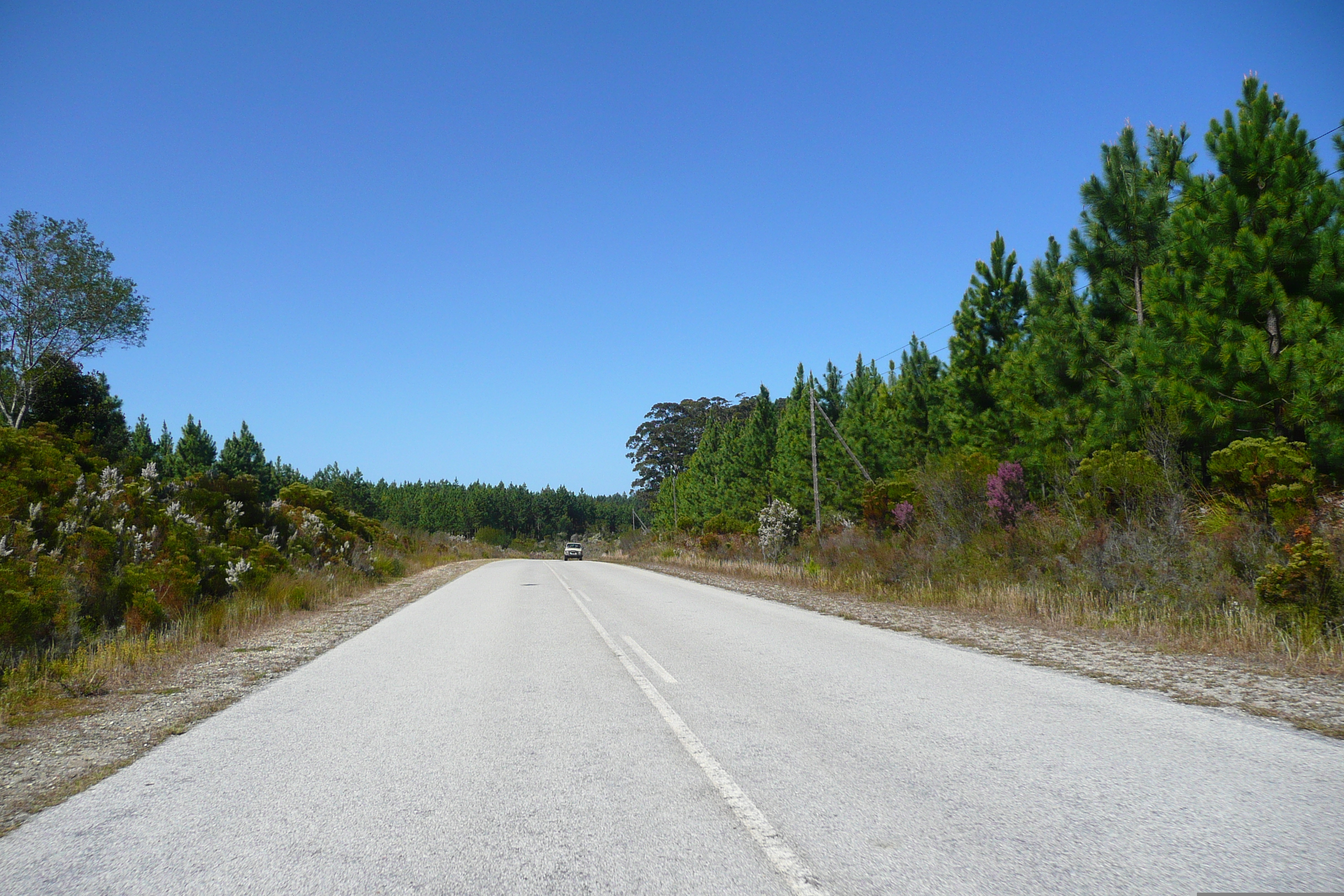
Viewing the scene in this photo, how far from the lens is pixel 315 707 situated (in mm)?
6496

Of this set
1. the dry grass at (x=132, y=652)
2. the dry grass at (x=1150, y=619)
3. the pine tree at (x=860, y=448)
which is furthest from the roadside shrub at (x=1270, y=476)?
the pine tree at (x=860, y=448)

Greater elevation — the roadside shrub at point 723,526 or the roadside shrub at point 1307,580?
the roadside shrub at point 723,526

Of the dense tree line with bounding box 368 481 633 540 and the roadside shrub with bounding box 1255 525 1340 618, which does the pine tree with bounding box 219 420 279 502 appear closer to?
the dense tree line with bounding box 368 481 633 540

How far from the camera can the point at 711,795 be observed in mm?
4121

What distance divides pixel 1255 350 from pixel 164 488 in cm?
1921

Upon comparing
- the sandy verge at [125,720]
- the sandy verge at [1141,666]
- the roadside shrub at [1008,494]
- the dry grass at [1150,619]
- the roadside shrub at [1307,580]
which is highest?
the roadside shrub at [1008,494]

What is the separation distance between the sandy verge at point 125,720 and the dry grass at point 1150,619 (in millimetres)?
9959

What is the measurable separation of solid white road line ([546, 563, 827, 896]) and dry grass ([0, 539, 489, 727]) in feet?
17.6

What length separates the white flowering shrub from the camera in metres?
32.0

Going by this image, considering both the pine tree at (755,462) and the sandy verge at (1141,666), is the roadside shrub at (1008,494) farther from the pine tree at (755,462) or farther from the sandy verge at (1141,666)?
the pine tree at (755,462)

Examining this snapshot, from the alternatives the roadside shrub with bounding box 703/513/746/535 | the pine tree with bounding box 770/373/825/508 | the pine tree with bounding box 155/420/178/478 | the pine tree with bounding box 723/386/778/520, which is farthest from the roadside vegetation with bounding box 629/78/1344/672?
the pine tree with bounding box 155/420/178/478

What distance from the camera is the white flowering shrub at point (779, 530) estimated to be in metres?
32.0

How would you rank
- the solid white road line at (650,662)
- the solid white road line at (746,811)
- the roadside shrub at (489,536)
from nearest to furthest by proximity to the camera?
the solid white road line at (746,811) → the solid white road line at (650,662) → the roadside shrub at (489,536)

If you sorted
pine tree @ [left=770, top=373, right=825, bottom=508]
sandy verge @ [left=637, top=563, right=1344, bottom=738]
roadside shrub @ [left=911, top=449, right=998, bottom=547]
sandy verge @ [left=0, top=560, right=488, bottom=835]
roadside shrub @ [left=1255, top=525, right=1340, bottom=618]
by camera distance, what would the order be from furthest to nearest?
pine tree @ [left=770, top=373, right=825, bottom=508] → roadside shrub @ [left=911, top=449, right=998, bottom=547] → roadside shrub @ [left=1255, top=525, right=1340, bottom=618] → sandy verge @ [left=637, top=563, right=1344, bottom=738] → sandy verge @ [left=0, top=560, right=488, bottom=835]
